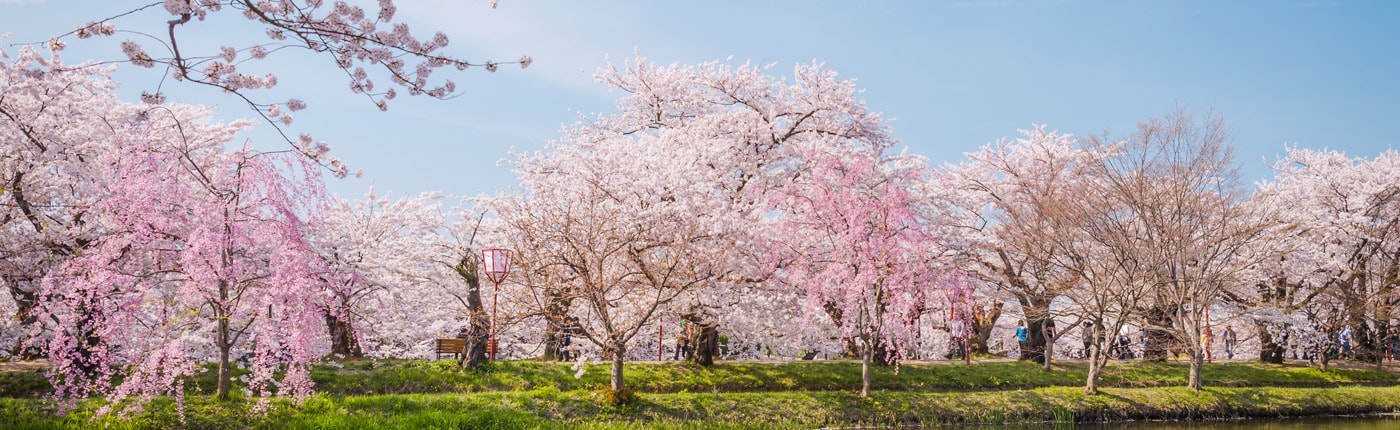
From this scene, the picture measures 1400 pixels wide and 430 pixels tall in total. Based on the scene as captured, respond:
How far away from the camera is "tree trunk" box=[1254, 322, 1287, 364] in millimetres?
31281

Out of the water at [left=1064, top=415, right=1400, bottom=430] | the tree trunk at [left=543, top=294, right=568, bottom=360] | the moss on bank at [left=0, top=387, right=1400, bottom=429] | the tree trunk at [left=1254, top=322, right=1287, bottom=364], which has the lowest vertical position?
the water at [left=1064, top=415, right=1400, bottom=430]

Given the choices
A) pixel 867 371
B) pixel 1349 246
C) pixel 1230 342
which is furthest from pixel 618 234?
pixel 1230 342

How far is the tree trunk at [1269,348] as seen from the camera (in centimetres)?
3128

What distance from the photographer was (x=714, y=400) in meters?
17.2

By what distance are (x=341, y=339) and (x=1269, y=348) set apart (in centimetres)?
3201

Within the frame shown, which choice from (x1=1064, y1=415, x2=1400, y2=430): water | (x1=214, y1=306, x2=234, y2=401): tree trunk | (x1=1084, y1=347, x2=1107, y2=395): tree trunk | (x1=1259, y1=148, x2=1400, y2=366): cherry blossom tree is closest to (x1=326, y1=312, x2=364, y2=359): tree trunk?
(x1=214, y1=306, x2=234, y2=401): tree trunk

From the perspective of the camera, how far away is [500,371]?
1912cm

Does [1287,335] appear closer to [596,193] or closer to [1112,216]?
[1112,216]

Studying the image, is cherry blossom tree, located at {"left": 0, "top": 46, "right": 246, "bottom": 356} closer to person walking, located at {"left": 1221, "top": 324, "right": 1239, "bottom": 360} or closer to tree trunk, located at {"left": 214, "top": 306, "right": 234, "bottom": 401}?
tree trunk, located at {"left": 214, "top": 306, "right": 234, "bottom": 401}

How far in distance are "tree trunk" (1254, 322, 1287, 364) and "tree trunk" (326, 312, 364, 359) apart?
30145mm

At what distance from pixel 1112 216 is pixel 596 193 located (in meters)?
13.3

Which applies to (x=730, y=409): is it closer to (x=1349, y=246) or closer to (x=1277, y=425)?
(x=1277, y=425)

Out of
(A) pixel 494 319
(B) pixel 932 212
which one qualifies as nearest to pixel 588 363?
(A) pixel 494 319

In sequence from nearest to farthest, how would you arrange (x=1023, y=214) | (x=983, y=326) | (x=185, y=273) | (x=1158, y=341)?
1. (x=185, y=273)
2. (x=1023, y=214)
3. (x=1158, y=341)
4. (x=983, y=326)
